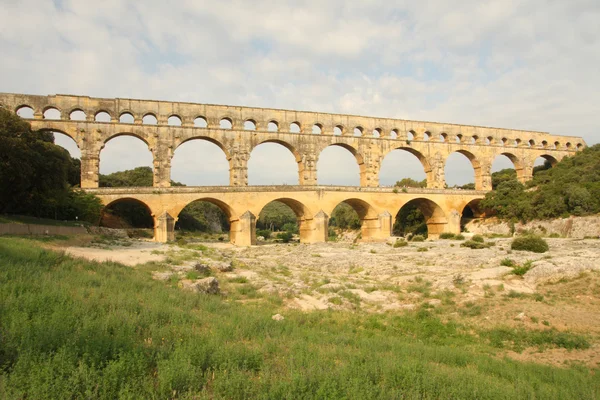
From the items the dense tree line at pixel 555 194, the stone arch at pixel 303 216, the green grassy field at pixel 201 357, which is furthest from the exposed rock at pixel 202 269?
the dense tree line at pixel 555 194

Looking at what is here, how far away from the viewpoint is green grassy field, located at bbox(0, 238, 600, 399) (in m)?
4.11

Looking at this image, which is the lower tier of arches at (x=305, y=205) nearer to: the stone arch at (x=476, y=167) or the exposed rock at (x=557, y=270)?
the stone arch at (x=476, y=167)

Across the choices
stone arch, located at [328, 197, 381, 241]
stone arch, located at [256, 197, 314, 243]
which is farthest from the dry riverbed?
stone arch, located at [328, 197, 381, 241]

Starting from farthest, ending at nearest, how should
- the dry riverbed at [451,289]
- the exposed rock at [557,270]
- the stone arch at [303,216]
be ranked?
the stone arch at [303,216] → the exposed rock at [557,270] → the dry riverbed at [451,289]

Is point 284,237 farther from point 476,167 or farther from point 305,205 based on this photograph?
point 476,167

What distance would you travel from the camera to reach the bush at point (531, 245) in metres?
21.2

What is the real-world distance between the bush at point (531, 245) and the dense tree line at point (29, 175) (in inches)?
974

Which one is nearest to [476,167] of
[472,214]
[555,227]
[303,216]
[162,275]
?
[472,214]

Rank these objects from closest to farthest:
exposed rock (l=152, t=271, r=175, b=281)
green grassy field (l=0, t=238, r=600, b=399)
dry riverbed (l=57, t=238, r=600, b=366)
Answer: green grassy field (l=0, t=238, r=600, b=399) < dry riverbed (l=57, t=238, r=600, b=366) < exposed rock (l=152, t=271, r=175, b=281)

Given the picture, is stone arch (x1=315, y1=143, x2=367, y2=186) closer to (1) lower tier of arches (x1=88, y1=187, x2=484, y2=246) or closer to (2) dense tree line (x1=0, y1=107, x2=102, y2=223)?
(1) lower tier of arches (x1=88, y1=187, x2=484, y2=246)

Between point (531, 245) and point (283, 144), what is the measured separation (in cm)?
2301

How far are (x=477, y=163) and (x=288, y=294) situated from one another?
127ft

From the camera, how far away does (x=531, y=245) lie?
70.5ft

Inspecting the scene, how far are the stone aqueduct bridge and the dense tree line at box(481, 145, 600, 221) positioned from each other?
9.31 ft
